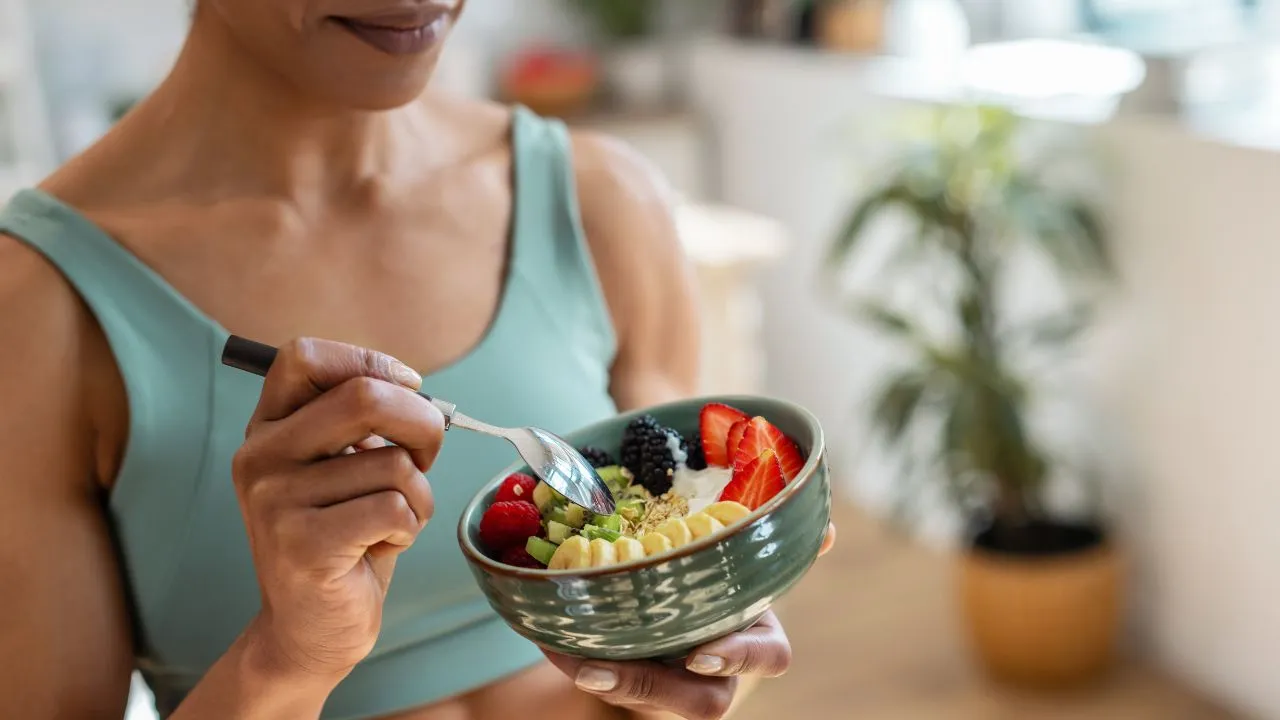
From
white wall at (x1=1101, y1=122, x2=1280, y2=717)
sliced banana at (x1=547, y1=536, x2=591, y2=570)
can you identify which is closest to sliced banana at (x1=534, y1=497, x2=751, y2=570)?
sliced banana at (x1=547, y1=536, x2=591, y2=570)

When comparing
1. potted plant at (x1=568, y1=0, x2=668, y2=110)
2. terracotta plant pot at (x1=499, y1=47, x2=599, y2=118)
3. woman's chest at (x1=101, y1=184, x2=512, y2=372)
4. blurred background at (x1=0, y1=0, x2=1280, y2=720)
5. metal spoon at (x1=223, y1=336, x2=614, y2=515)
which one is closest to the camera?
metal spoon at (x1=223, y1=336, x2=614, y2=515)

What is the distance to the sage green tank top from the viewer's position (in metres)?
0.83

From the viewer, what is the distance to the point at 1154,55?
239cm

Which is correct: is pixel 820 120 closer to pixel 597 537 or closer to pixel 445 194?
pixel 445 194

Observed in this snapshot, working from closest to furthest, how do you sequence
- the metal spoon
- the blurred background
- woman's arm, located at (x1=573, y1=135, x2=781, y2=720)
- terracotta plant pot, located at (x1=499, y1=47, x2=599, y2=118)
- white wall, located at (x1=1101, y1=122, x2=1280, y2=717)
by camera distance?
the metal spoon → woman's arm, located at (x1=573, y1=135, x2=781, y2=720) → white wall, located at (x1=1101, y1=122, x2=1280, y2=717) → the blurred background → terracotta plant pot, located at (x1=499, y1=47, x2=599, y2=118)

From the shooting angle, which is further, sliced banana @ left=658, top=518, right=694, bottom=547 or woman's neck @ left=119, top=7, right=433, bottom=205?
woman's neck @ left=119, top=7, right=433, bottom=205

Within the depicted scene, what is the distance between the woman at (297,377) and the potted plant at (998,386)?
5.10 ft

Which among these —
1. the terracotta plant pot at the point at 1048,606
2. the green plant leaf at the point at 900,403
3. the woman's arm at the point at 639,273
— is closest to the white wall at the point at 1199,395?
the terracotta plant pot at the point at 1048,606

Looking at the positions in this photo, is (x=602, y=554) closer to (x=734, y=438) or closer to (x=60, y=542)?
(x=734, y=438)

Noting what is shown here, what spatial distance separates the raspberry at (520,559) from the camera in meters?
0.73

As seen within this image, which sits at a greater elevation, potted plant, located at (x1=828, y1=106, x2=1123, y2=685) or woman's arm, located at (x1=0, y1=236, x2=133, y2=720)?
woman's arm, located at (x1=0, y1=236, x2=133, y2=720)

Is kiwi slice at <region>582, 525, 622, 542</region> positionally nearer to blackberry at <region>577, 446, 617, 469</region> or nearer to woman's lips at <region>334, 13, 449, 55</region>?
blackberry at <region>577, 446, 617, 469</region>

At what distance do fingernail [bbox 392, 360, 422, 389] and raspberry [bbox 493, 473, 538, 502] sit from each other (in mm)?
132

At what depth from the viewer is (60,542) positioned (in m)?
0.79
